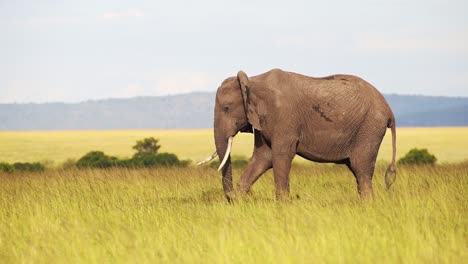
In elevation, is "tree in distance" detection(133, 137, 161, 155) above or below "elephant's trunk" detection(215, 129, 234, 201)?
below

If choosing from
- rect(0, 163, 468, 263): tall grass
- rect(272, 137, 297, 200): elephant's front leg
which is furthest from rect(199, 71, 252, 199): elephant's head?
rect(0, 163, 468, 263): tall grass

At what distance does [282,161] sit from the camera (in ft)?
38.6

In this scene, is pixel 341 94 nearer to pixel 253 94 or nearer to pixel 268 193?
pixel 253 94

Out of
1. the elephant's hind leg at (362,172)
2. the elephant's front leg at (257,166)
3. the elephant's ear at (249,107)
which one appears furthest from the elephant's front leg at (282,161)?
the elephant's hind leg at (362,172)

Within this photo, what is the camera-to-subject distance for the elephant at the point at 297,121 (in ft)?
38.8

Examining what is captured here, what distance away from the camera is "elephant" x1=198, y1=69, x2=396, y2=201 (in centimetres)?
1181

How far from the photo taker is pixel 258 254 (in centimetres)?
766

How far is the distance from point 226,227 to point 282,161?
314 cm

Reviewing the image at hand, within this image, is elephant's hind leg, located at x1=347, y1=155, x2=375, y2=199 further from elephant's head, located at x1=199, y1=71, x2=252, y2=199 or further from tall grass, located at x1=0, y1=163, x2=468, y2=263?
elephant's head, located at x1=199, y1=71, x2=252, y2=199

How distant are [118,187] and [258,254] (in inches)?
260

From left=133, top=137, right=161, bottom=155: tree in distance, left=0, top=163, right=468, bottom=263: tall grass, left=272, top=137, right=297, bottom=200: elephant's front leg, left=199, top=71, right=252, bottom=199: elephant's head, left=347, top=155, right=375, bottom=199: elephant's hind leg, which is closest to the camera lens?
left=0, top=163, right=468, bottom=263: tall grass

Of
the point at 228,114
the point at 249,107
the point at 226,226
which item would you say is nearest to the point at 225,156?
the point at 228,114

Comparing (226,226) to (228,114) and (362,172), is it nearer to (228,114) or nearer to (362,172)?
(228,114)

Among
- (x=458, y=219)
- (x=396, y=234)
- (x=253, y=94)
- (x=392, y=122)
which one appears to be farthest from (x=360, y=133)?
(x=396, y=234)
